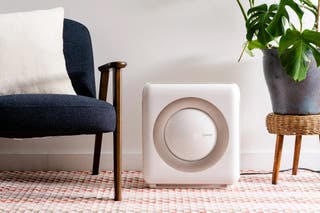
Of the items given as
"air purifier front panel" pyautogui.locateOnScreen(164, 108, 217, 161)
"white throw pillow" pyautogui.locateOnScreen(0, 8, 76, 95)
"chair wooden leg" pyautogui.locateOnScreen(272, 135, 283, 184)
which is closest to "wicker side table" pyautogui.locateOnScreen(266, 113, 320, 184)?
"chair wooden leg" pyautogui.locateOnScreen(272, 135, 283, 184)

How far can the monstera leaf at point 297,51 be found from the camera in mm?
2402

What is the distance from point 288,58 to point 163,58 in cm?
80

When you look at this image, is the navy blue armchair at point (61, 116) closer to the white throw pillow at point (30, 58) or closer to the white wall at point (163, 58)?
the white throw pillow at point (30, 58)

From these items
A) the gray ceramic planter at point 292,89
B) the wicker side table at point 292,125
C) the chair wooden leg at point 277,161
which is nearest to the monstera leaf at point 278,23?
the gray ceramic planter at point 292,89

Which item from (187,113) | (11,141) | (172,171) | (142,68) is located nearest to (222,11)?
(142,68)

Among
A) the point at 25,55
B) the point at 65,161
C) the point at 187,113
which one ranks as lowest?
the point at 65,161

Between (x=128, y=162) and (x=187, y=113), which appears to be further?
(x=128, y=162)

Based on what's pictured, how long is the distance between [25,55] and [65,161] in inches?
28.1

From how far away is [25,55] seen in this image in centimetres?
255

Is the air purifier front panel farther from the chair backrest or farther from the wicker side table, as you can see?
the chair backrest

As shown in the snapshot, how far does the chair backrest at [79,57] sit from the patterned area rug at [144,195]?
44 centimetres

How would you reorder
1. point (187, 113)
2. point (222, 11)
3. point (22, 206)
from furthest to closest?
point (222, 11) < point (187, 113) < point (22, 206)

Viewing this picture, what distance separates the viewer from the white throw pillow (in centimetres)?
253

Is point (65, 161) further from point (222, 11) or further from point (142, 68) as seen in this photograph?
point (222, 11)
